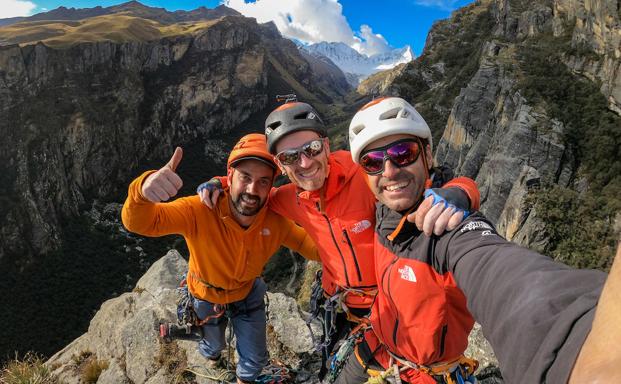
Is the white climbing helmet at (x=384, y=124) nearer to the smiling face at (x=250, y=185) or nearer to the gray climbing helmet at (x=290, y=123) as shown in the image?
the gray climbing helmet at (x=290, y=123)

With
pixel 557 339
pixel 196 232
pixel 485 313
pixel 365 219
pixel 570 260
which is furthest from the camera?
pixel 570 260

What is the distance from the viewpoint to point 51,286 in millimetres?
77688

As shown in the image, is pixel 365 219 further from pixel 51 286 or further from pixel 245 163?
pixel 51 286

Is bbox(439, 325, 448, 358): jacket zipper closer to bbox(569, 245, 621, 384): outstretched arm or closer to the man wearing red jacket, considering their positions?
the man wearing red jacket

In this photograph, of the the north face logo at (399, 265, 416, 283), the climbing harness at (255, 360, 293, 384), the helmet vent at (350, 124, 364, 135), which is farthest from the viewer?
the climbing harness at (255, 360, 293, 384)

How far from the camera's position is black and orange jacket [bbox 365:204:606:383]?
1.34 m

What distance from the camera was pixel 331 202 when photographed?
423 cm

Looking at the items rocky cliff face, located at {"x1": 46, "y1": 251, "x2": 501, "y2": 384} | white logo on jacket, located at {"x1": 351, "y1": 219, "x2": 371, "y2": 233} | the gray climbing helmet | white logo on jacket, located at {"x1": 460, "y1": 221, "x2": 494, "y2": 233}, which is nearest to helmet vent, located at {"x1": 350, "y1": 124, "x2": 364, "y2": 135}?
the gray climbing helmet

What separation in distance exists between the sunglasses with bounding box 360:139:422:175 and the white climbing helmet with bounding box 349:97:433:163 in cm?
10

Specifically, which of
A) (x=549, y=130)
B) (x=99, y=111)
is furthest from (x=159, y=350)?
(x=99, y=111)

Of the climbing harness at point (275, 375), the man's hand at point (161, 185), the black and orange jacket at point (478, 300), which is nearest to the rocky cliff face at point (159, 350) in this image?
the climbing harness at point (275, 375)

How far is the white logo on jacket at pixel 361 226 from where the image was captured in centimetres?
398

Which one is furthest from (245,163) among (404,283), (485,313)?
(485,313)

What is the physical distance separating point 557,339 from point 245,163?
12.8 ft
